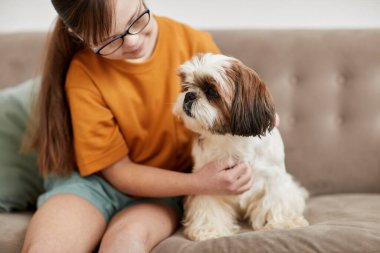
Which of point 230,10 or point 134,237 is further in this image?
point 230,10

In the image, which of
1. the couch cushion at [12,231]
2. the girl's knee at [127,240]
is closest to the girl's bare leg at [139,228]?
the girl's knee at [127,240]

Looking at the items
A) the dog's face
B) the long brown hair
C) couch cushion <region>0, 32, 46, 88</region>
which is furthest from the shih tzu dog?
couch cushion <region>0, 32, 46, 88</region>

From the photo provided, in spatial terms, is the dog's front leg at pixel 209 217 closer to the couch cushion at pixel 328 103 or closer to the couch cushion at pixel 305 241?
the couch cushion at pixel 305 241

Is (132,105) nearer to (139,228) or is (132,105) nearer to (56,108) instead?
(56,108)

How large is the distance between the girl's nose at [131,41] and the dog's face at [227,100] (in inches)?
9.4

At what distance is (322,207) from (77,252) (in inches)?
39.5

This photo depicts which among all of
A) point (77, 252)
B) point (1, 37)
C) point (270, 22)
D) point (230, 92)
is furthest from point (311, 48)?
point (1, 37)

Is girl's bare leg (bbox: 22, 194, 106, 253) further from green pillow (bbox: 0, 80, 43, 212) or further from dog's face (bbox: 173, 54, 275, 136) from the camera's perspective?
dog's face (bbox: 173, 54, 275, 136)

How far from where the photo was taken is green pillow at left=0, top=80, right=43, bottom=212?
74.8 inches

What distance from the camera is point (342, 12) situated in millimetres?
2486

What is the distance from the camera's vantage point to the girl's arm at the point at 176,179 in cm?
157

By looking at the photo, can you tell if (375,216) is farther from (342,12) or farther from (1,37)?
(1,37)

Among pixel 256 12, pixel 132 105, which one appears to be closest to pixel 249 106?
pixel 132 105

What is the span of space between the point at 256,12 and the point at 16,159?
1.52m
